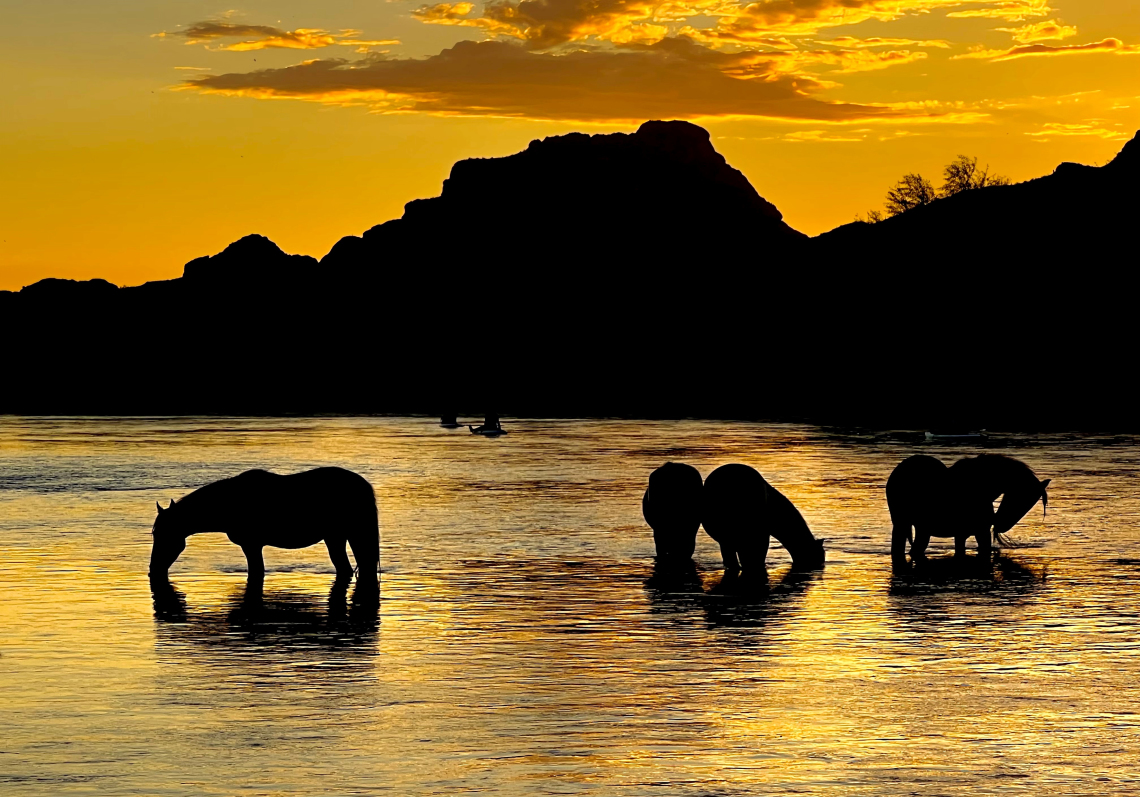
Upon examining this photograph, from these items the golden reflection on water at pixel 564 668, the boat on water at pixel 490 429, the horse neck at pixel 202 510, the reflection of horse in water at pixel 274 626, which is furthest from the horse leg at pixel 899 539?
the boat on water at pixel 490 429

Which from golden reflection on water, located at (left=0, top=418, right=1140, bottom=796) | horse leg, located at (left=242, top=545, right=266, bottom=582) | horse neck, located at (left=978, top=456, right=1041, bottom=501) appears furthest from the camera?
horse neck, located at (left=978, top=456, right=1041, bottom=501)

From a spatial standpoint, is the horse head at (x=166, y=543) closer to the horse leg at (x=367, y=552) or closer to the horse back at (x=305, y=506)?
the horse back at (x=305, y=506)

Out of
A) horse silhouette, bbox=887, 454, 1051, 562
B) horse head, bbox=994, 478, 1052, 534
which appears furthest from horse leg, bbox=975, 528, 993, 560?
horse head, bbox=994, 478, 1052, 534

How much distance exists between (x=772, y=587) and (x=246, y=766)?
11.3 meters

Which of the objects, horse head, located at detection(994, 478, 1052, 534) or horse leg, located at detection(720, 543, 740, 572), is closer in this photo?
horse leg, located at detection(720, 543, 740, 572)

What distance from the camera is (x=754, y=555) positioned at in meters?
22.7

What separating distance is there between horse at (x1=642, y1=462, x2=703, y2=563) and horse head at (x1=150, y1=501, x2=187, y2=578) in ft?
22.2

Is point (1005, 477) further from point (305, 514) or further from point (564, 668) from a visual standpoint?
point (564, 668)

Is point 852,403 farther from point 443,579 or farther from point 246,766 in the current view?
point 246,766

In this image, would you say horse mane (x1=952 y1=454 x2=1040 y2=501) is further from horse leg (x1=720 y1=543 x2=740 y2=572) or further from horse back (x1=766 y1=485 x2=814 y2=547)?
horse leg (x1=720 y1=543 x2=740 y2=572)

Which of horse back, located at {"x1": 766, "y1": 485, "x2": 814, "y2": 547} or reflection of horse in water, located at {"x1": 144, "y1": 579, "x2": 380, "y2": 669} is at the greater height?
horse back, located at {"x1": 766, "y1": 485, "x2": 814, "y2": 547}

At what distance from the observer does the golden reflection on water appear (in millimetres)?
10922

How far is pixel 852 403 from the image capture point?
146750 mm

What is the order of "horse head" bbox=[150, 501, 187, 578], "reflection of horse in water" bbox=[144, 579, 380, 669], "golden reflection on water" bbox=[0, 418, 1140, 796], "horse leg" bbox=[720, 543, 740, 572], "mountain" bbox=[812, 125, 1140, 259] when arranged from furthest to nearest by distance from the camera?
"mountain" bbox=[812, 125, 1140, 259]
"horse leg" bbox=[720, 543, 740, 572]
"horse head" bbox=[150, 501, 187, 578]
"reflection of horse in water" bbox=[144, 579, 380, 669]
"golden reflection on water" bbox=[0, 418, 1140, 796]
